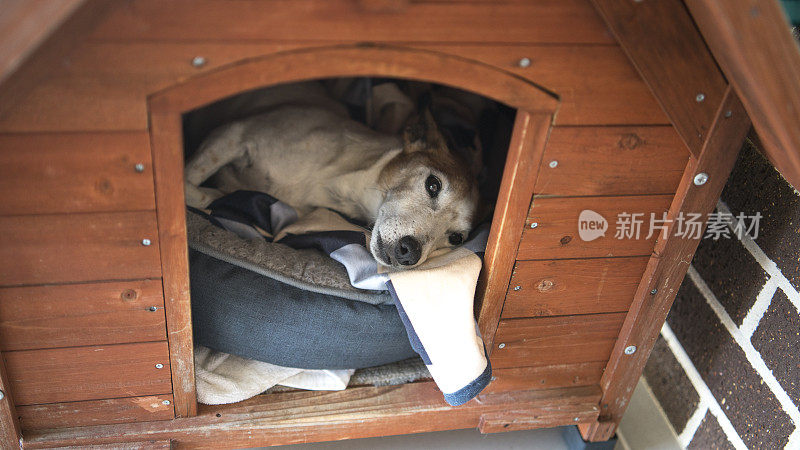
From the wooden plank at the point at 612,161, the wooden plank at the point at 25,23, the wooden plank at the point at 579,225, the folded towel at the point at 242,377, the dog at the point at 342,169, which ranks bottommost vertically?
the folded towel at the point at 242,377

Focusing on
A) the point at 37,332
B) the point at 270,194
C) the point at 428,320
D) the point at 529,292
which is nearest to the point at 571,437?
the point at 529,292

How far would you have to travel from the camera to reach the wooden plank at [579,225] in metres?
1.26

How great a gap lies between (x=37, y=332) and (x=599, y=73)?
3.67 ft

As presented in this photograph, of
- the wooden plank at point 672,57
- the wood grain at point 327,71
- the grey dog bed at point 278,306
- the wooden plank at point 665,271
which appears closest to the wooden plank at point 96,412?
the grey dog bed at point 278,306

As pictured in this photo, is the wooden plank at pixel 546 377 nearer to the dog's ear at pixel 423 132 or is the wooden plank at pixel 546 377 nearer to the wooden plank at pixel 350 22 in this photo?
the dog's ear at pixel 423 132

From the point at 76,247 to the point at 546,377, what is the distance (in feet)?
3.59

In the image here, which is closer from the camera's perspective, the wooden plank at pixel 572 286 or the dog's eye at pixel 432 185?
the wooden plank at pixel 572 286

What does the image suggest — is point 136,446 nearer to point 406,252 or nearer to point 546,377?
point 406,252

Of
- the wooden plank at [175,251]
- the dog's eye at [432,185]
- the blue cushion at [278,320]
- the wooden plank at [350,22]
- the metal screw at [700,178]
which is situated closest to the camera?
the wooden plank at [350,22]

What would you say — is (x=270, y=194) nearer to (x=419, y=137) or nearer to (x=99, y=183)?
(x=419, y=137)

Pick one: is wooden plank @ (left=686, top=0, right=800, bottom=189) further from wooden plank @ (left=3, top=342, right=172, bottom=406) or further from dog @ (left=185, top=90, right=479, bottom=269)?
wooden plank @ (left=3, top=342, right=172, bottom=406)

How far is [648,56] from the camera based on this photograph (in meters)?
1.06

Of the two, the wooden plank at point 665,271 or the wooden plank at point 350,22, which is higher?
the wooden plank at point 350,22

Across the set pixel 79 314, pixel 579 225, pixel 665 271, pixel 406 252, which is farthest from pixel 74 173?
pixel 665 271
